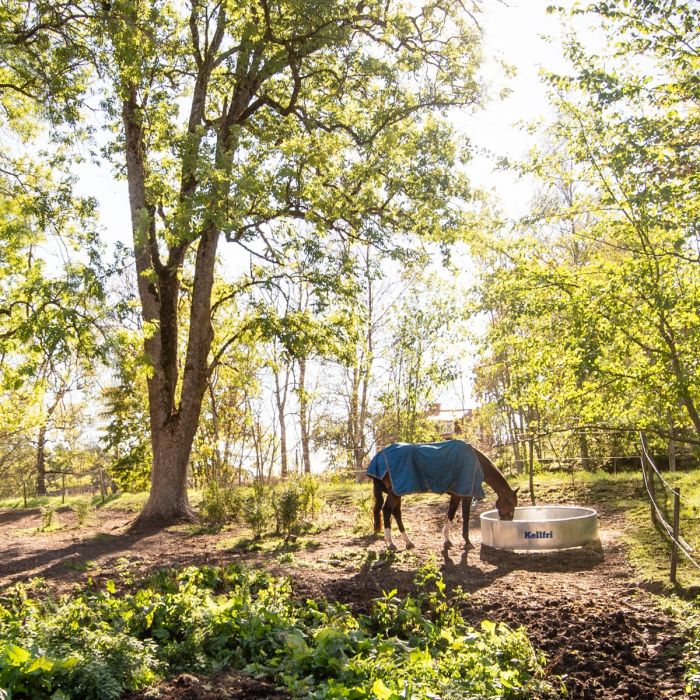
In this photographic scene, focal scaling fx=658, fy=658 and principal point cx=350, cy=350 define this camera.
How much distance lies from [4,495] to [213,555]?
43.7m

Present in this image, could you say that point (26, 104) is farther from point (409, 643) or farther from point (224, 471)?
point (409, 643)

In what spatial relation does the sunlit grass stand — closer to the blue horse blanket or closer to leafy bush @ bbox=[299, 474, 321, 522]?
the blue horse blanket

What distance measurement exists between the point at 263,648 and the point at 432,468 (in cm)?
466

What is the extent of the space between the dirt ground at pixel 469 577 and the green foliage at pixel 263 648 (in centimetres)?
30

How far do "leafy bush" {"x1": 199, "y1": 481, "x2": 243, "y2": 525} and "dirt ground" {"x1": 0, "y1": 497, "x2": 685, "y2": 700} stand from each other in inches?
33.8

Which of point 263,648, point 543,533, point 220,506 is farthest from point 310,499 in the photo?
point 263,648

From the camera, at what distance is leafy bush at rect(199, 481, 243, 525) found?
13.3 m

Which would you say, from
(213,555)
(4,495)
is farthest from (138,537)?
(4,495)

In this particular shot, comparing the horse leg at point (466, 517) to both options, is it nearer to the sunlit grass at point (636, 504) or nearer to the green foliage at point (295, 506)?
the sunlit grass at point (636, 504)

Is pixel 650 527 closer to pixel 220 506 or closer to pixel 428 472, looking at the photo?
pixel 428 472

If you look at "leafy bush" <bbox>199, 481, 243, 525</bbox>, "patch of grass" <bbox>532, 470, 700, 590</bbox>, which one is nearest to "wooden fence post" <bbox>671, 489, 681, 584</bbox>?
"patch of grass" <bbox>532, 470, 700, 590</bbox>

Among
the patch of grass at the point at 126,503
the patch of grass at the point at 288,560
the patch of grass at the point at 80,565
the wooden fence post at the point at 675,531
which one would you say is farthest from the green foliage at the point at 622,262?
the patch of grass at the point at 126,503

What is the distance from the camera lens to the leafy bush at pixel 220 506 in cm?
1330

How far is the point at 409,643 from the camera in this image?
16.2 ft
